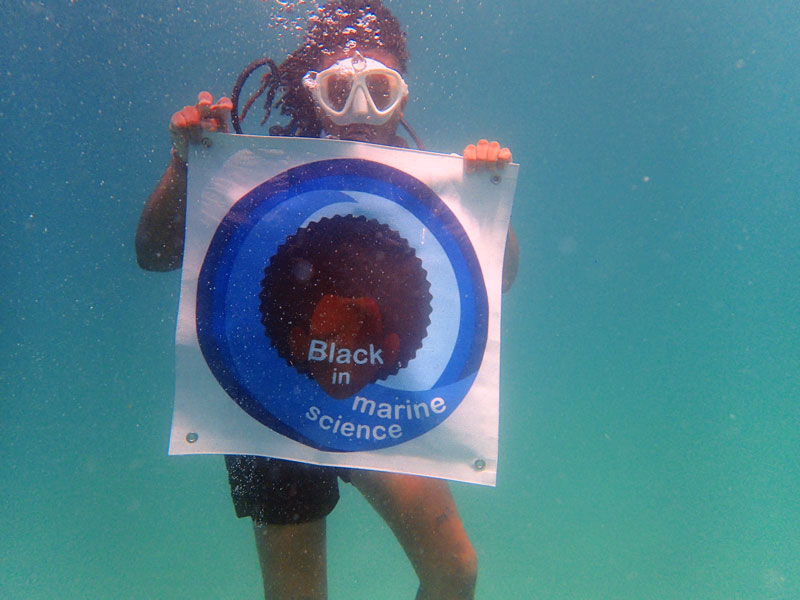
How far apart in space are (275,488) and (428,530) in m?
0.45

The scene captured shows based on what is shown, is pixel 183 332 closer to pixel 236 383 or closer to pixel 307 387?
pixel 236 383

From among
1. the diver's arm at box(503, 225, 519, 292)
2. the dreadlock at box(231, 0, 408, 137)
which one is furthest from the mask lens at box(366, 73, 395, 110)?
the diver's arm at box(503, 225, 519, 292)

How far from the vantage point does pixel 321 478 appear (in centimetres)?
133

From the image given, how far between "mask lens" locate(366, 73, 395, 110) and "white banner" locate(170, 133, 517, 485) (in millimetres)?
239

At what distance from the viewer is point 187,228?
122cm

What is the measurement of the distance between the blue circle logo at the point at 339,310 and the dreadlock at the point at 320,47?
321mm

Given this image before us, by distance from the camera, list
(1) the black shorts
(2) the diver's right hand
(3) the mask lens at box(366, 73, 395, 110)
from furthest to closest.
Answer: (3) the mask lens at box(366, 73, 395, 110)
(1) the black shorts
(2) the diver's right hand

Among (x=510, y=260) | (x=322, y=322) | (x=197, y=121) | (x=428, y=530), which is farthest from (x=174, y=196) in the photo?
(x=428, y=530)

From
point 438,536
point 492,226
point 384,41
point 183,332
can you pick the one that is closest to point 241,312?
point 183,332

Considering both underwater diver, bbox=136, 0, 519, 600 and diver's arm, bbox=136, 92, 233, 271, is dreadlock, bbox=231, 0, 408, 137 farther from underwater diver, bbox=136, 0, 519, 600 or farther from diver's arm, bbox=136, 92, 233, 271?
diver's arm, bbox=136, 92, 233, 271

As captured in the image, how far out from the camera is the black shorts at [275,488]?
1.29m

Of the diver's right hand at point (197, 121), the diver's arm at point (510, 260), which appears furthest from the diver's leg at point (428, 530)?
the diver's right hand at point (197, 121)

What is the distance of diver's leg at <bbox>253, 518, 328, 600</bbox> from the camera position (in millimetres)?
1302

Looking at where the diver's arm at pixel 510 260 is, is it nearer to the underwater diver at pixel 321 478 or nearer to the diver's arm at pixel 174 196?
the underwater diver at pixel 321 478
